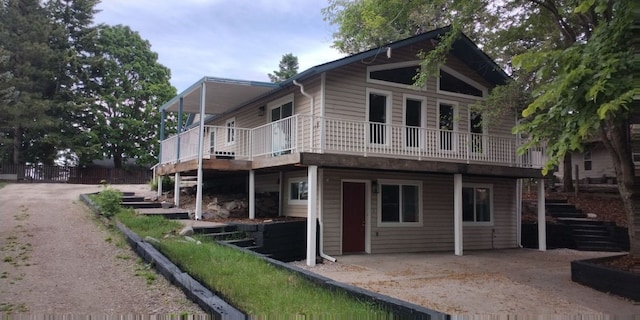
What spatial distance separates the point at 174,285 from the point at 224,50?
409 inches

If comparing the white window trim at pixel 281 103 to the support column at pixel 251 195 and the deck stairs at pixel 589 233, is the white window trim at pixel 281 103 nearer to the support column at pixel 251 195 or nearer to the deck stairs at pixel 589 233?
the support column at pixel 251 195

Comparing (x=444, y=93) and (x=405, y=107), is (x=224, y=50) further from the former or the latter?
(x=444, y=93)

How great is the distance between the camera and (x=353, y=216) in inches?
548

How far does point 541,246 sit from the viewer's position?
16.2 metres

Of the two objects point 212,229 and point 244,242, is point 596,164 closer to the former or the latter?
Result: point 244,242

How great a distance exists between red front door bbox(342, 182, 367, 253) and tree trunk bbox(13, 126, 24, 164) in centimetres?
2861

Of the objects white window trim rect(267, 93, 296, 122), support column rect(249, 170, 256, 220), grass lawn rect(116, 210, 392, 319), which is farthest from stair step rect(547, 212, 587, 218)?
grass lawn rect(116, 210, 392, 319)

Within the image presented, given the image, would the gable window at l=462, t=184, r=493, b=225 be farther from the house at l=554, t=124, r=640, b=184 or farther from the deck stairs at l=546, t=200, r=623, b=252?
the house at l=554, t=124, r=640, b=184

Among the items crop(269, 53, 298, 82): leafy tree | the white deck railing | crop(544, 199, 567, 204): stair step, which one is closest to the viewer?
the white deck railing

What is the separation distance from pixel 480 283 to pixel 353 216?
4894mm

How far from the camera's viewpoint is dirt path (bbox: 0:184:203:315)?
5340 millimetres

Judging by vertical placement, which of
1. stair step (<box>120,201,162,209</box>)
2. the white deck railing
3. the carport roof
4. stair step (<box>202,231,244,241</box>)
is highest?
the carport roof

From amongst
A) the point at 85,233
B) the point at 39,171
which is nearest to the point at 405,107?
the point at 85,233

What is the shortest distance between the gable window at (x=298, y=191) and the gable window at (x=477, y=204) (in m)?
5.77
